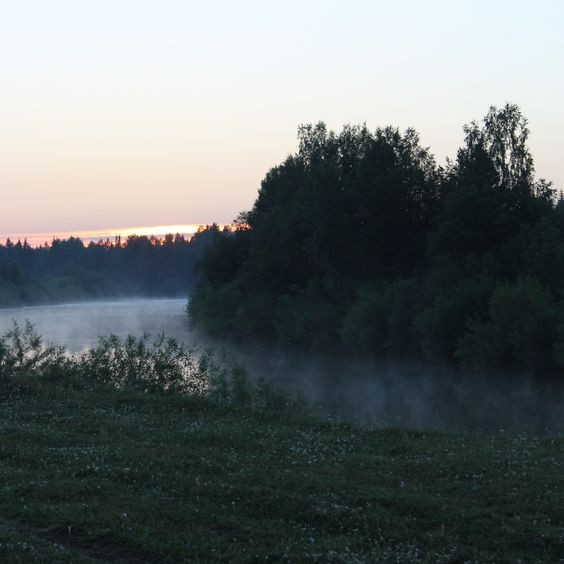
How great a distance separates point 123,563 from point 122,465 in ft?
14.2

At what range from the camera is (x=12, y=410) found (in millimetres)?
18625

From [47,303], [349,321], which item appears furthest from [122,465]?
[47,303]

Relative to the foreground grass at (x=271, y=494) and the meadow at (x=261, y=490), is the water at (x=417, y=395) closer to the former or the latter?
the meadow at (x=261, y=490)

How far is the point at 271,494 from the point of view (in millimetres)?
10758

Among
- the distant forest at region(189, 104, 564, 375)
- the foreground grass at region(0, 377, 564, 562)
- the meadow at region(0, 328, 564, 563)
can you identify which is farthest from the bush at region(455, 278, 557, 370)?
the foreground grass at region(0, 377, 564, 562)

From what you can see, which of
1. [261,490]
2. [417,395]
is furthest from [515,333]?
[261,490]

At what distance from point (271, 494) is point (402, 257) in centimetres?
5122

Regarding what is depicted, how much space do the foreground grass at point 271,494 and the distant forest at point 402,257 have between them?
26028 millimetres

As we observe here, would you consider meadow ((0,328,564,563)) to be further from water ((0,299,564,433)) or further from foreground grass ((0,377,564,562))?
water ((0,299,564,433))

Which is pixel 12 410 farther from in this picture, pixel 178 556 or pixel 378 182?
pixel 378 182

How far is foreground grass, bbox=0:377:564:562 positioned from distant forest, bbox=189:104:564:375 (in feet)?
85.4

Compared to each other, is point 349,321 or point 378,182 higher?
point 378,182

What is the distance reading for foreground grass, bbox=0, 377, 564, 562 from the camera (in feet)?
28.6

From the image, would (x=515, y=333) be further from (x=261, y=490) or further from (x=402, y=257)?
(x=261, y=490)
